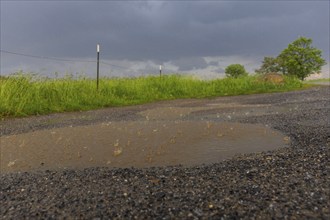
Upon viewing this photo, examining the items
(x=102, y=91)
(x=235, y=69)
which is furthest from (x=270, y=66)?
(x=102, y=91)

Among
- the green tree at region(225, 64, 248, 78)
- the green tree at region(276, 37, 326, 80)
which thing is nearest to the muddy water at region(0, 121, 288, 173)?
the green tree at region(276, 37, 326, 80)

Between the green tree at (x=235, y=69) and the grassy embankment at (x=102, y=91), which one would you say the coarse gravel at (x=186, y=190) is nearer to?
the grassy embankment at (x=102, y=91)

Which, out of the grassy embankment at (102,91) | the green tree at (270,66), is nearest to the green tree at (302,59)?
the green tree at (270,66)

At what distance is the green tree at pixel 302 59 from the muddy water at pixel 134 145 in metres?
41.9

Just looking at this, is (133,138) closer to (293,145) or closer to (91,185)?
(91,185)

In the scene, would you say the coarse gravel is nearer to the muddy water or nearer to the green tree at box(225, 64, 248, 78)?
the muddy water

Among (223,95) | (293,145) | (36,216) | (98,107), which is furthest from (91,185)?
(223,95)

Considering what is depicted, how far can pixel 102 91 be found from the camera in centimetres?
1620

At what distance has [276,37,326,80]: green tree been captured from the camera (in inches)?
1778

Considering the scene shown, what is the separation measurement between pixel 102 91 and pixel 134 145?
34.6 ft

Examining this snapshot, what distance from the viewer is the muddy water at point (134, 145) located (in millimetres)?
5250

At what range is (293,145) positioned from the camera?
5.68 metres

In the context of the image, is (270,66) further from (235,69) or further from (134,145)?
(134,145)

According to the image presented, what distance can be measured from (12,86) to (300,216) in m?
12.9
